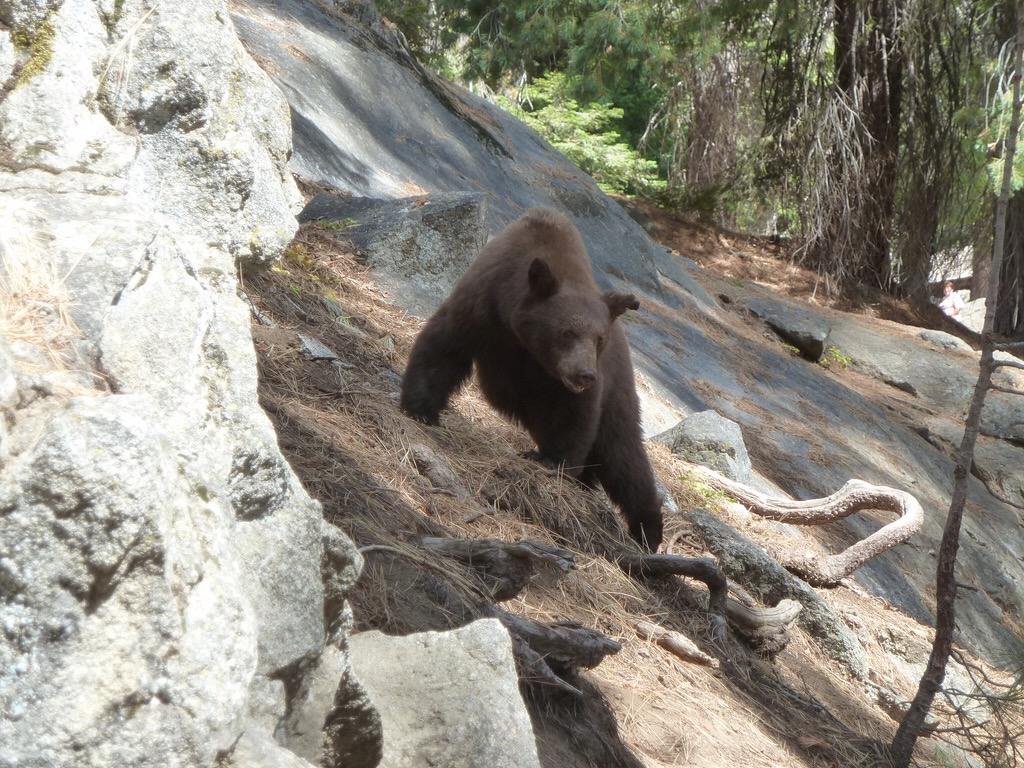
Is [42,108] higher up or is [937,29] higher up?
[937,29]

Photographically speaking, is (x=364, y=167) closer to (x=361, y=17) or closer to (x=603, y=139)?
(x=361, y=17)

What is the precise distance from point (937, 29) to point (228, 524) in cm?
1539

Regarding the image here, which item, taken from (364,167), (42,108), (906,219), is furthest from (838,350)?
(42,108)

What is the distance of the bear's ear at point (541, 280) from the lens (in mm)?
5605

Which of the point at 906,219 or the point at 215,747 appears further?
the point at 906,219

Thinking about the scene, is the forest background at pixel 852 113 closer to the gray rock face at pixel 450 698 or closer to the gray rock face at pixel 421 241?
the gray rock face at pixel 421 241

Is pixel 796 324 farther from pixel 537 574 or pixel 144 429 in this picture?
pixel 144 429

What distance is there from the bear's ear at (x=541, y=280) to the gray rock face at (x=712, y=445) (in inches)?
118

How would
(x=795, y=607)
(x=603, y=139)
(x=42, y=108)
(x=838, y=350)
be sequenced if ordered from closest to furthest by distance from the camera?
(x=42, y=108), (x=795, y=607), (x=838, y=350), (x=603, y=139)

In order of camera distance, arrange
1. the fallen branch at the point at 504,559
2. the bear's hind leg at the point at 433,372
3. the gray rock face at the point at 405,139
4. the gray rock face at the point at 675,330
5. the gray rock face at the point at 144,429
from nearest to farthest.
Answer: the gray rock face at the point at 144,429 < the fallen branch at the point at 504,559 < the bear's hind leg at the point at 433,372 < the gray rock face at the point at 675,330 < the gray rock face at the point at 405,139

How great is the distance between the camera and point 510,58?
49.0 feet

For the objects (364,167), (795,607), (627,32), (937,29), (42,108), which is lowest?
(795,607)

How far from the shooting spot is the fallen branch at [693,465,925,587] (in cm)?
734

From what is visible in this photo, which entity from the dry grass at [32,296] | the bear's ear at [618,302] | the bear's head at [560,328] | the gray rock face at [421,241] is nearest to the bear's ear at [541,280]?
the bear's head at [560,328]
